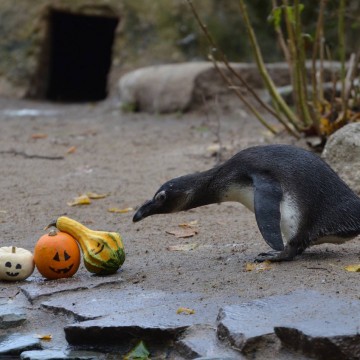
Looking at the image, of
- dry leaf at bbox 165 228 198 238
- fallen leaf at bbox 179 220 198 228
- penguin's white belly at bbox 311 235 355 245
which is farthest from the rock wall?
penguin's white belly at bbox 311 235 355 245

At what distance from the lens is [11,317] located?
13.5 feet

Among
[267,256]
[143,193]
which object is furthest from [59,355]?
[143,193]

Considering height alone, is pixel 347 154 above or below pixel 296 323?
above

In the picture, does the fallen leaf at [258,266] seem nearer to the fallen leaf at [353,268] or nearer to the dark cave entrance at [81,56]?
the fallen leaf at [353,268]

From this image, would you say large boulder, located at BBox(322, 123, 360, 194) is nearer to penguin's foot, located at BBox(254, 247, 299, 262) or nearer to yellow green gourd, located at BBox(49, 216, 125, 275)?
penguin's foot, located at BBox(254, 247, 299, 262)

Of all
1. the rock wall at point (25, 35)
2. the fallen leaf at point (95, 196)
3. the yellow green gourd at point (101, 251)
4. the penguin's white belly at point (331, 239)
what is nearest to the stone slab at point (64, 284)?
the yellow green gourd at point (101, 251)

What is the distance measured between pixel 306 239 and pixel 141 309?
107 cm

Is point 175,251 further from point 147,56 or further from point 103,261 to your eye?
point 147,56

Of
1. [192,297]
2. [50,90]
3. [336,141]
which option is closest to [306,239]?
[192,297]

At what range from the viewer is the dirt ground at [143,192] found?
440 centimetres

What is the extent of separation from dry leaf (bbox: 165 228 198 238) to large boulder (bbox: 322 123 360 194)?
1.36 m

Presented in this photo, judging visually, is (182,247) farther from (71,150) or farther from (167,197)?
(71,150)

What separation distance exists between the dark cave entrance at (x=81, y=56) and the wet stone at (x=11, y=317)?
11420 mm

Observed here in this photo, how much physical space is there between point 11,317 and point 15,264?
1.59 feet
